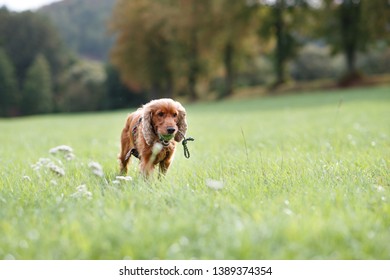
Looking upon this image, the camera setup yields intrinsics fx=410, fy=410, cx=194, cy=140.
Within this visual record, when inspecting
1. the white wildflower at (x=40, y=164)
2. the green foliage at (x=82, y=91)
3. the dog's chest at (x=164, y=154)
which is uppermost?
the dog's chest at (x=164, y=154)

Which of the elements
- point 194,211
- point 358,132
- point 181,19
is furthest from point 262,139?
point 181,19

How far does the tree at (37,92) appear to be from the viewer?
60.1 metres

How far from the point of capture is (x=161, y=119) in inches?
210

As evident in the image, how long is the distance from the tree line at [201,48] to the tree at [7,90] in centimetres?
14

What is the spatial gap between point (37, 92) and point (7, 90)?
160 inches

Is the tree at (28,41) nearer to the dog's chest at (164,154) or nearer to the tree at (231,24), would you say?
the tree at (231,24)

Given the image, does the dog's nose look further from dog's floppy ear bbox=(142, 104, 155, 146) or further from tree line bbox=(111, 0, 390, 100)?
tree line bbox=(111, 0, 390, 100)

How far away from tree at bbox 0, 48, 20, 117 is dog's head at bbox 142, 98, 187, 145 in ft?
196

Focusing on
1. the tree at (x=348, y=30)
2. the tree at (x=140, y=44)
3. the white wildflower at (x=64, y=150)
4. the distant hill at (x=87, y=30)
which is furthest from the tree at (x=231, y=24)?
the distant hill at (x=87, y=30)

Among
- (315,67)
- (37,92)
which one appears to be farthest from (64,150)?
(315,67)

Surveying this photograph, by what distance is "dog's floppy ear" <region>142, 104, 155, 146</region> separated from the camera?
531 cm

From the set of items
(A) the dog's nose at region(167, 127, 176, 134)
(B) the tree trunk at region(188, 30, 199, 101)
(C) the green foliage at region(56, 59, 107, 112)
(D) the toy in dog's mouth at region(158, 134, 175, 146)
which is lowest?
(C) the green foliage at region(56, 59, 107, 112)

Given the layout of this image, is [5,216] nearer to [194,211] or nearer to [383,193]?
[194,211]

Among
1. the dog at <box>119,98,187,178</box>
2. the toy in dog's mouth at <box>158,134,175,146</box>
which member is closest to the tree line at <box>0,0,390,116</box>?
the dog at <box>119,98,187,178</box>
